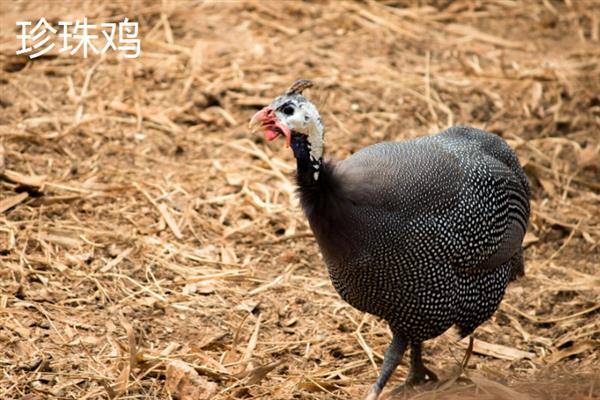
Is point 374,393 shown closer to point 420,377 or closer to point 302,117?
point 420,377

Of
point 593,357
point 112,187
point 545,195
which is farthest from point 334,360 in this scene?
point 545,195

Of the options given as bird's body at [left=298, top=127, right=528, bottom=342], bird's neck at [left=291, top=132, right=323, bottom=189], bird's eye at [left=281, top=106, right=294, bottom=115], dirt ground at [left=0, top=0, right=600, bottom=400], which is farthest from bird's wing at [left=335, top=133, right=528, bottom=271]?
dirt ground at [left=0, top=0, right=600, bottom=400]

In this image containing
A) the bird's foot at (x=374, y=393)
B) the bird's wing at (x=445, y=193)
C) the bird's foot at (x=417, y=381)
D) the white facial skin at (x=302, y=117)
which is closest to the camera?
the white facial skin at (x=302, y=117)

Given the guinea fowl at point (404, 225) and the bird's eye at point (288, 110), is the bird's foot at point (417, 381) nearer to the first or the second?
the guinea fowl at point (404, 225)

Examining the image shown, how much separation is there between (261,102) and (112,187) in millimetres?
1419

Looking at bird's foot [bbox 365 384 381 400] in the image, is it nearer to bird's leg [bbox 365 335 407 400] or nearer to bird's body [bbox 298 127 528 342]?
bird's leg [bbox 365 335 407 400]

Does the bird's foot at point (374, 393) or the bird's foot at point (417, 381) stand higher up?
the bird's foot at point (374, 393)

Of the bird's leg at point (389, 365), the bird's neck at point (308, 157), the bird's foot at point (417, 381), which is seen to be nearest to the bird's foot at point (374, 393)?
the bird's leg at point (389, 365)

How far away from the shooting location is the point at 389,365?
4.15 m

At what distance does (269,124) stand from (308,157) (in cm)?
20

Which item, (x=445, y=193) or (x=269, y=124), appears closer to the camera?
(x=269, y=124)

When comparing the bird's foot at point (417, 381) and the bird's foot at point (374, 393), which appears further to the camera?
the bird's foot at point (417, 381)

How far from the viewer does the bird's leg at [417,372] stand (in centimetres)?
434

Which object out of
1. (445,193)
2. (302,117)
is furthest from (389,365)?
(302,117)
